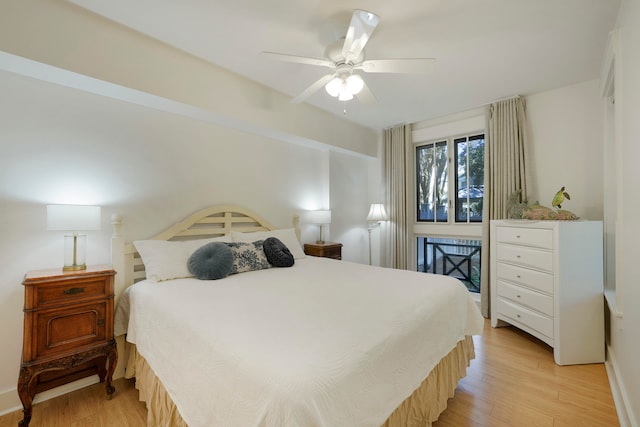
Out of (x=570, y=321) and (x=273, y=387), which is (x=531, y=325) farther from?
(x=273, y=387)

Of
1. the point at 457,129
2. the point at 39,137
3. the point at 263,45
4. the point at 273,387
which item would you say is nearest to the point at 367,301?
the point at 273,387

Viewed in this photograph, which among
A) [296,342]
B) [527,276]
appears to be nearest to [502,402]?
[527,276]

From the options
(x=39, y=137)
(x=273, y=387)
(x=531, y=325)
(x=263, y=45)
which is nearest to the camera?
(x=273, y=387)

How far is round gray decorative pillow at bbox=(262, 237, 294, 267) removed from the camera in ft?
8.66

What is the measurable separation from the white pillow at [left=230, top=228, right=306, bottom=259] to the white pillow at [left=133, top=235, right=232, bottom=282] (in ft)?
1.72

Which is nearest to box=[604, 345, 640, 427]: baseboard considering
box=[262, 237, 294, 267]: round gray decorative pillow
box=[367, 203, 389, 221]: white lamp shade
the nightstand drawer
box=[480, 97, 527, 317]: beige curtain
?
box=[480, 97, 527, 317]: beige curtain

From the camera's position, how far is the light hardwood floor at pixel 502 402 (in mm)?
1697

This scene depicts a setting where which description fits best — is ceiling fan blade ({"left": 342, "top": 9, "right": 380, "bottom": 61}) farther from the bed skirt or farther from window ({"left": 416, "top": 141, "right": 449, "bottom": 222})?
window ({"left": 416, "top": 141, "right": 449, "bottom": 222})

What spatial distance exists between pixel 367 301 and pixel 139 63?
93.4 inches

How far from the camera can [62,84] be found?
81.1 inches

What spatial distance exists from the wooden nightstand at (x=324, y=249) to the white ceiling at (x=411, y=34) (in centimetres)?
193

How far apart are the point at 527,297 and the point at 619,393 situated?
0.93 metres

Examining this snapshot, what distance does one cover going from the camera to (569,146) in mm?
2955

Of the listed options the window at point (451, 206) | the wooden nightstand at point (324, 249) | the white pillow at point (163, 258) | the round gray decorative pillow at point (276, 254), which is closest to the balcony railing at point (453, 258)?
the window at point (451, 206)
